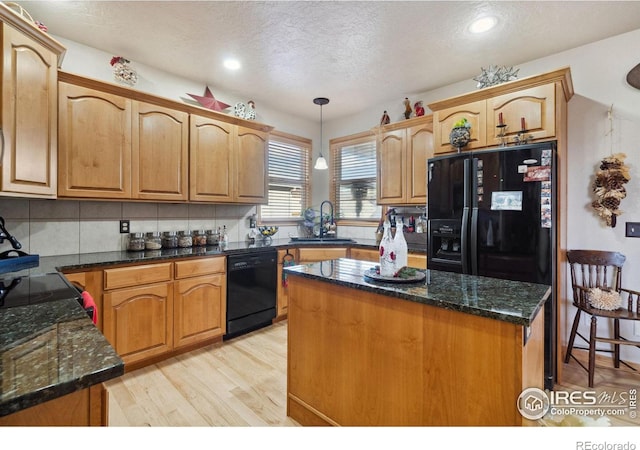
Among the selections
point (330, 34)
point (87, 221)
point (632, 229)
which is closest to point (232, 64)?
point (330, 34)

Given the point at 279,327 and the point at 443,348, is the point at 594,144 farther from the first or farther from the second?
the point at 279,327

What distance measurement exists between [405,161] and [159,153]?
243 centimetres

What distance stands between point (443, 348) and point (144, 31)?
2.93 metres

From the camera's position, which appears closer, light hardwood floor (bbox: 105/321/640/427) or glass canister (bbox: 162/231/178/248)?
light hardwood floor (bbox: 105/321/640/427)

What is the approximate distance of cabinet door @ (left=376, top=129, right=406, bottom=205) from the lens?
137 inches

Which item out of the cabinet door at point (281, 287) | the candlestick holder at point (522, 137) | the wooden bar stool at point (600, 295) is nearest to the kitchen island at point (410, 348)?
the wooden bar stool at point (600, 295)

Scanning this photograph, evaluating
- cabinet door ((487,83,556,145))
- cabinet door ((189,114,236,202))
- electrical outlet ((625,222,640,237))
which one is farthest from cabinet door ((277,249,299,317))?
electrical outlet ((625,222,640,237))

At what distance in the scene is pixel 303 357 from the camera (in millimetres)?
1772

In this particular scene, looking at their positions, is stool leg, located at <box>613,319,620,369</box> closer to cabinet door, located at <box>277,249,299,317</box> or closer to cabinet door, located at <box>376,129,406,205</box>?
cabinet door, located at <box>376,129,406,205</box>

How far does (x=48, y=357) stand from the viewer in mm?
771

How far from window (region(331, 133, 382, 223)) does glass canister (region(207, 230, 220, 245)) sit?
1795 mm

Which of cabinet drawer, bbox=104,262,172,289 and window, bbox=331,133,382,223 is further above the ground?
window, bbox=331,133,382,223

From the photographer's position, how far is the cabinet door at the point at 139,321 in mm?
2291

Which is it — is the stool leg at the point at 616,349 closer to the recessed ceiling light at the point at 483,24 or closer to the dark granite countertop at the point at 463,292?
the dark granite countertop at the point at 463,292
